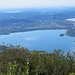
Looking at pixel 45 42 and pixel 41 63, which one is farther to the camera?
pixel 45 42

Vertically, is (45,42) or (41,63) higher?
(41,63)

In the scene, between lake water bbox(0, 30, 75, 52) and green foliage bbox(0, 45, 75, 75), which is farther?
lake water bbox(0, 30, 75, 52)

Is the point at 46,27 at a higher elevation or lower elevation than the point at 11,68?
lower

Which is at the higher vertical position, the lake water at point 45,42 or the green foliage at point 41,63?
the green foliage at point 41,63

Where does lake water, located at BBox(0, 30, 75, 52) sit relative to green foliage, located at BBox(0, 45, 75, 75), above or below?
below

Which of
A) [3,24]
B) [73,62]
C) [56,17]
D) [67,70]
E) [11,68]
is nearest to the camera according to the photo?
[11,68]

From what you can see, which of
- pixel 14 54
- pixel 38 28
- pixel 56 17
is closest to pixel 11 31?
pixel 38 28

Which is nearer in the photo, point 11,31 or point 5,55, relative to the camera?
point 5,55

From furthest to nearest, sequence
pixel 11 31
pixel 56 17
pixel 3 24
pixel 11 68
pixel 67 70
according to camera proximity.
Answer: pixel 56 17
pixel 3 24
pixel 11 31
pixel 67 70
pixel 11 68

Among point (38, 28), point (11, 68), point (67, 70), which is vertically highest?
point (11, 68)

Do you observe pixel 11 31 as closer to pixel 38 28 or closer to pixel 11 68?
pixel 38 28

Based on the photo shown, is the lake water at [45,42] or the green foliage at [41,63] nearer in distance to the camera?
the green foliage at [41,63]
